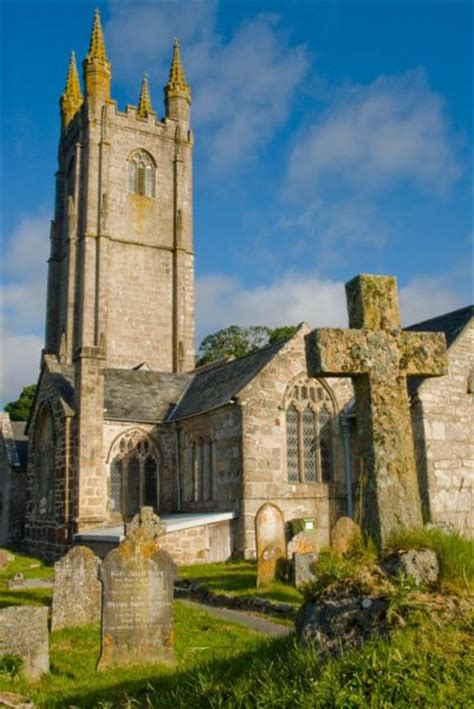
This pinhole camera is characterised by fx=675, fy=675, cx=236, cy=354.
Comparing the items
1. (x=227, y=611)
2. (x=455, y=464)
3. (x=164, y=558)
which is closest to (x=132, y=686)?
(x=164, y=558)

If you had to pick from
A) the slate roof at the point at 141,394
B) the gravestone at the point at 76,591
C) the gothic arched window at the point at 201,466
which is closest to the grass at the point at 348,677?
the gravestone at the point at 76,591

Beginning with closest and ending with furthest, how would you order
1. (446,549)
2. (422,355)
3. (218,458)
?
1. (446,549)
2. (422,355)
3. (218,458)

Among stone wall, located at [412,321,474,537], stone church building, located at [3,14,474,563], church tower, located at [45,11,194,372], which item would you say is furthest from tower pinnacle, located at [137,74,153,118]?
stone wall, located at [412,321,474,537]

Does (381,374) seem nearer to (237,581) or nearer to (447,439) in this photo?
(237,581)

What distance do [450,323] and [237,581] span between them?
10.7 meters

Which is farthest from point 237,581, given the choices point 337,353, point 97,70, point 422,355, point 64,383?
point 97,70

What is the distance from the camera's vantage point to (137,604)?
9.31 m

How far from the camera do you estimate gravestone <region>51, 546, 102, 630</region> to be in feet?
39.3

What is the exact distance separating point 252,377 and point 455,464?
6566mm

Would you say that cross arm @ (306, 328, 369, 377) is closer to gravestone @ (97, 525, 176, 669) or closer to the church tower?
gravestone @ (97, 525, 176, 669)

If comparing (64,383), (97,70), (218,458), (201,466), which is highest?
(97,70)

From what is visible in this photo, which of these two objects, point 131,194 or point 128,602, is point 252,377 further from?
point 131,194

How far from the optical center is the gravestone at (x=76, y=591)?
11977 mm

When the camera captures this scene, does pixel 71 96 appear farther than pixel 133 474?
Yes
